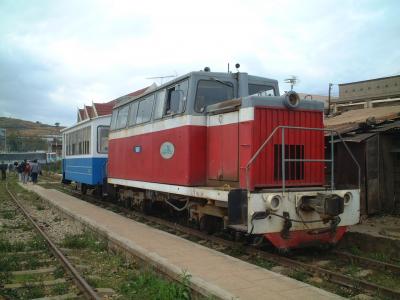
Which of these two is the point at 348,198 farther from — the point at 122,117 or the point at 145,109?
the point at 122,117

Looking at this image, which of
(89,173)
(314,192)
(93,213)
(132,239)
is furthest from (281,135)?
(89,173)

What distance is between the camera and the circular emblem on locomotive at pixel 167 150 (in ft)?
29.8

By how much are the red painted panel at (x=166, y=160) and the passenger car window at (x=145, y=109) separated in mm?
408

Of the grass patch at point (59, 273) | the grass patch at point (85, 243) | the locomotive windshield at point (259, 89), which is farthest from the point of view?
the locomotive windshield at point (259, 89)

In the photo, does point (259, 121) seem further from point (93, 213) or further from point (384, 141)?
point (93, 213)

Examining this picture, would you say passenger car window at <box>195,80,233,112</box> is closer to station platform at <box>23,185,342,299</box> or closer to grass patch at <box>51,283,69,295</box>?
station platform at <box>23,185,342,299</box>

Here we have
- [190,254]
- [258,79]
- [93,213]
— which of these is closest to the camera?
[190,254]

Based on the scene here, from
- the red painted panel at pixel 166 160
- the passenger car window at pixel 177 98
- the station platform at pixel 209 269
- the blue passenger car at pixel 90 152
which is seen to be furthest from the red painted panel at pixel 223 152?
the blue passenger car at pixel 90 152

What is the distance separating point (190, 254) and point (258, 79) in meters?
3.90

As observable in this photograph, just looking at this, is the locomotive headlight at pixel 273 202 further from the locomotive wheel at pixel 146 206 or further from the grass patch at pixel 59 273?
the locomotive wheel at pixel 146 206

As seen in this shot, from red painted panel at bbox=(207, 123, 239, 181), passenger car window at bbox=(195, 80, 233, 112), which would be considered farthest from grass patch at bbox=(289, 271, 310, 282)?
passenger car window at bbox=(195, 80, 233, 112)

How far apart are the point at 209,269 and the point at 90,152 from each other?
1140cm

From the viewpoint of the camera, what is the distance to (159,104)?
9.90 metres

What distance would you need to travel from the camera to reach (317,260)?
7.07m
